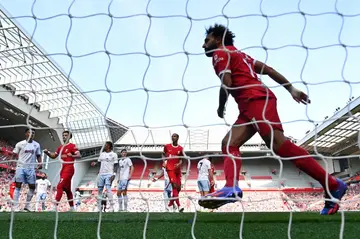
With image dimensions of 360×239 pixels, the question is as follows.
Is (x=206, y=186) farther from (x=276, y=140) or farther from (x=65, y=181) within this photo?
(x=276, y=140)

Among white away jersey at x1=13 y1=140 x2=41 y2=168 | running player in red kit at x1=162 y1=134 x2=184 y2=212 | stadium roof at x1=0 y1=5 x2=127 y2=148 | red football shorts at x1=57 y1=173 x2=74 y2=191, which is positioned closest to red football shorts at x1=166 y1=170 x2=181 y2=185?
running player in red kit at x1=162 y1=134 x2=184 y2=212

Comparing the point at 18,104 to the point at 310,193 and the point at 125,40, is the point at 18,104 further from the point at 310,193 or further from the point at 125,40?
the point at 125,40

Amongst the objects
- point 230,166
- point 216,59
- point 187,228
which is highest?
point 216,59

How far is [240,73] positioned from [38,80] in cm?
2183

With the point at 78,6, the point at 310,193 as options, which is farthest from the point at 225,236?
the point at 310,193

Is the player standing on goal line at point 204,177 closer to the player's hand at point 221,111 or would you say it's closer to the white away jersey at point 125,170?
the white away jersey at point 125,170

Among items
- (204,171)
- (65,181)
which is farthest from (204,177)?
(65,181)

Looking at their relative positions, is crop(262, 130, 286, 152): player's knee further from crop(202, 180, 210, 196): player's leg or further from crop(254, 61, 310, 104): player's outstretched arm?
crop(202, 180, 210, 196): player's leg

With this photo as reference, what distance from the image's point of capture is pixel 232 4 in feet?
10.4

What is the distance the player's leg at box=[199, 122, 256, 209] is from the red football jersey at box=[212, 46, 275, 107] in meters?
0.15

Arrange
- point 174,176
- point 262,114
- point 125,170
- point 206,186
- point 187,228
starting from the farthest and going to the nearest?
1. point 206,186
2. point 125,170
3. point 174,176
4. point 187,228
5. point 262,114

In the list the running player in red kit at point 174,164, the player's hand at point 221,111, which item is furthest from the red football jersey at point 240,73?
the running player in red kit at point 174,164

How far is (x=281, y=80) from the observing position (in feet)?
9.89

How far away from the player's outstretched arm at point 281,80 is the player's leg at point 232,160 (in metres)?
0.41
